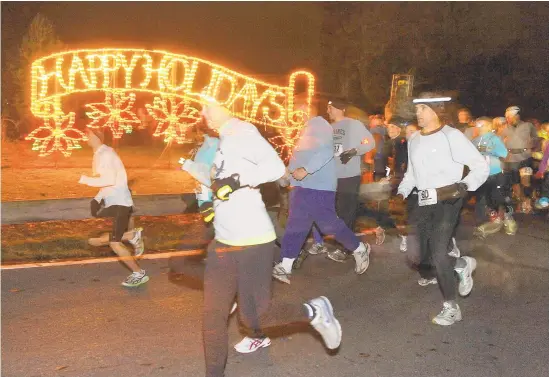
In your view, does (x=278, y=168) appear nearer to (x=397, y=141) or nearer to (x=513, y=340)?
(x=513, y=340)

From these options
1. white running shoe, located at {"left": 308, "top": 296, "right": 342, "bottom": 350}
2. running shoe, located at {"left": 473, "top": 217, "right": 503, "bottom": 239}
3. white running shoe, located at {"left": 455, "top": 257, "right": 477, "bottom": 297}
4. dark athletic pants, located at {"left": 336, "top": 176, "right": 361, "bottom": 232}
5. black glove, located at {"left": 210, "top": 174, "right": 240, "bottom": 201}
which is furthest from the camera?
running shoe, located at {"left": 473, "top": 217, "right": 503, "bottom": 239}

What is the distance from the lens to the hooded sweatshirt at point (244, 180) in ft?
13.3

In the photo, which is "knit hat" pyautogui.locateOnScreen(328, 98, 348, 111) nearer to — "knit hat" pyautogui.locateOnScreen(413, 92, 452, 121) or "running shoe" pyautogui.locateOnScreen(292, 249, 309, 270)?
"running shoe" pyautogui.locateOnScreen(292, 249, 309, 270)

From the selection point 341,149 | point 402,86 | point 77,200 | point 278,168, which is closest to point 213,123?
point 278,168

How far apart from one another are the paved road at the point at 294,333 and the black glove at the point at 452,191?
1118mm

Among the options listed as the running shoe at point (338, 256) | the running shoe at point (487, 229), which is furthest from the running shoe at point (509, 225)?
the running shoe at point (338, 256)

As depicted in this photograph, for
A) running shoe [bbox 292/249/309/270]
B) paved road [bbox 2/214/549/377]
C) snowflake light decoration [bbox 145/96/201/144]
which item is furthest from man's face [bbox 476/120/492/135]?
snowflake light decoration [bbox 145/96/201/144]

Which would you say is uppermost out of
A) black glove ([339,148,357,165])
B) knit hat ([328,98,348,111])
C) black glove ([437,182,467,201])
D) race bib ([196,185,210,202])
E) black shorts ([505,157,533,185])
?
knit hat ([328,98,348,111])

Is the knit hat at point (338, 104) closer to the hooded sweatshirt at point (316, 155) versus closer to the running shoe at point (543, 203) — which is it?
the hooded sweatshirt at point (316, 155)

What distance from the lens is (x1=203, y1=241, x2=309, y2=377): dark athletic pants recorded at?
13.2 feet

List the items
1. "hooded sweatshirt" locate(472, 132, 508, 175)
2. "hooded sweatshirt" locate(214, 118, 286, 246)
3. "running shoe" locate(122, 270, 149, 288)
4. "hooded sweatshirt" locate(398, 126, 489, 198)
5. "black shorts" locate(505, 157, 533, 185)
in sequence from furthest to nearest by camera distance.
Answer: "black shorts" locate(505, 157, 533, 185), "hooded sweatshirt" locate(472, 132, 508, 175), "running shoe" locate(122, 270, 149, 288), "hooded sweatshirt" locate(398, 126, 489, 198), "hooded sweatshirt" locate(214, 118, 286, 246)

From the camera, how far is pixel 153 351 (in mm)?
5008

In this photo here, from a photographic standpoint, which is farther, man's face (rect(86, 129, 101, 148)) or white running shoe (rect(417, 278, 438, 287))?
white running shoe (rect(417, 278, 438, 287))

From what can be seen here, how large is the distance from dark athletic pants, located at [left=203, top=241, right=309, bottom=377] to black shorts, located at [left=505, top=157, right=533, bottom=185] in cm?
896
